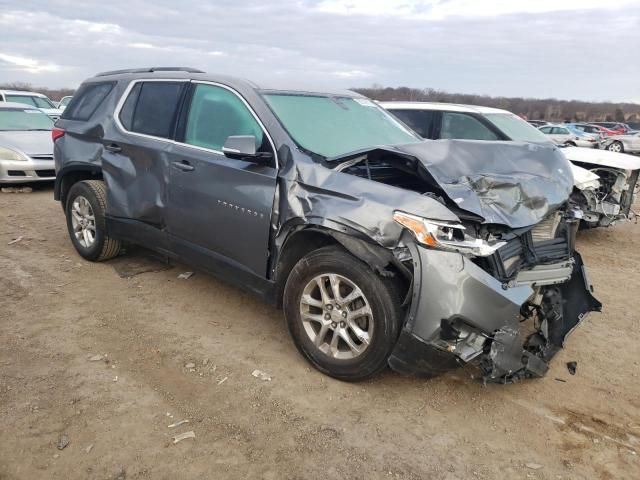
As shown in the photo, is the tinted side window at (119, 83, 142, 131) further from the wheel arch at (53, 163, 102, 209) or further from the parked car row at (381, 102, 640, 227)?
the parked car row at (381, 102, 640, 227)

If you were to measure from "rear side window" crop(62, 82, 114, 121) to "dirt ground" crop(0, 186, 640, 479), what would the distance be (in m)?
1.84

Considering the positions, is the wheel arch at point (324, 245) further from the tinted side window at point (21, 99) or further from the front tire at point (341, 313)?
the tinted side window at point (21, 99)

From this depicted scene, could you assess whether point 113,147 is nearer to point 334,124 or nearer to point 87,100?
point 87,100

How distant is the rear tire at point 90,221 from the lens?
196 inches

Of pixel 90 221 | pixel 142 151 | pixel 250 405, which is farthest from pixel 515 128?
pixel 250 405

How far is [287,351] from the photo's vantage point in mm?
3699

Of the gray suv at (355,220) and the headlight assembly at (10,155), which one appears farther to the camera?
the headlight assembly at (10,155)

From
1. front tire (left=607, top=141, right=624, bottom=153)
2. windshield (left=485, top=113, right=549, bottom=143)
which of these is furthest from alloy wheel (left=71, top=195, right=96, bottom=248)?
front tire (left=607, top=141, right=624, bottom=153)

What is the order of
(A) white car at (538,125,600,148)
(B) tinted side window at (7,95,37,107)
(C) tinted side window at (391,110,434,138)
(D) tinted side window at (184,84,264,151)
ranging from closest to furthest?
(D) tinted side window at (184,84,264,151) → (C) tinted side window at (391,110,434,138) → (B) tinted side window at (7,95,37,107) → (A) white car at (538,125,600,148)

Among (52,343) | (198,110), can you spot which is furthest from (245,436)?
(198,110)

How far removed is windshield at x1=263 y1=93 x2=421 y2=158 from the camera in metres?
3.58

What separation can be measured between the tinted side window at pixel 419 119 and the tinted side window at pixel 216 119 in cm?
474

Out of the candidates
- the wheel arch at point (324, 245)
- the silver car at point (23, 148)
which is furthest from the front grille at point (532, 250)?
the silver car at point (23, 148)

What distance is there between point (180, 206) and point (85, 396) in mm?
1635
